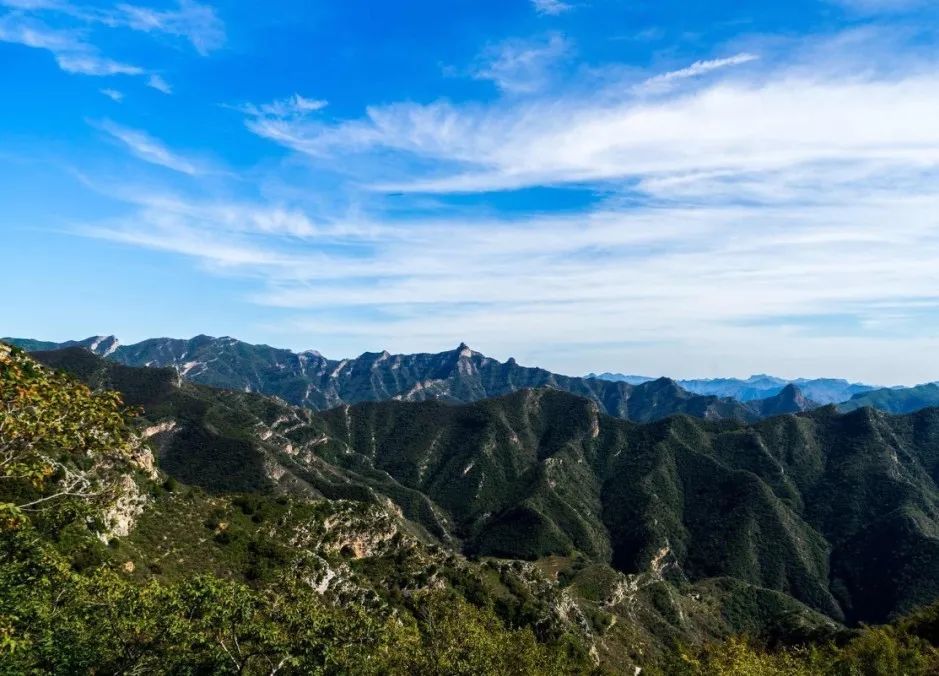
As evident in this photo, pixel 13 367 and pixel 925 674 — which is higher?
pixel 13 367

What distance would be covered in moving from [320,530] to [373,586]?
68.5 feet

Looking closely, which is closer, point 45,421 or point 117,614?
point 45,421

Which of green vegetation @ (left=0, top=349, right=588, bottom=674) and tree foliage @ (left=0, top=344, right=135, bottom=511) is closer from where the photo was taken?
tree foliage @ (left=0, top=344, right=135, bottom=511)

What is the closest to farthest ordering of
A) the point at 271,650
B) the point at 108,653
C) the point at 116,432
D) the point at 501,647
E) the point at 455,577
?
the point at 116,432
the point at 108,653
the point at 271,650
the point at 501,647
the point at 455,577

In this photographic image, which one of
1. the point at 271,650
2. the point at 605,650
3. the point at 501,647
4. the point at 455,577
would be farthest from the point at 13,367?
the point at 605,650

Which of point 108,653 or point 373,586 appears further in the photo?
point 373,586

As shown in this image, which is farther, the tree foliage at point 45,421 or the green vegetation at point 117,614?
the green vegetation at point 117,614

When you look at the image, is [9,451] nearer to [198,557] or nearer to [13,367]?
[13,367]

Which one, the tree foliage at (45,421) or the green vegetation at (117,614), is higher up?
the tree foliage at (45,421)

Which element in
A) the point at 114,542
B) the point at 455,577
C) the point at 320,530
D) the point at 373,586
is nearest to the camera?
the point at 114,542

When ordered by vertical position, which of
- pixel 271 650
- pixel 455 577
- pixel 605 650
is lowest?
pixel 605 650

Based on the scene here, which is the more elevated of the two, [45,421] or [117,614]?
[45,421]

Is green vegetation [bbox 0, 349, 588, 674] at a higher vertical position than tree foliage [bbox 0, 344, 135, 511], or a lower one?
lower

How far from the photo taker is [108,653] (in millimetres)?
33188
